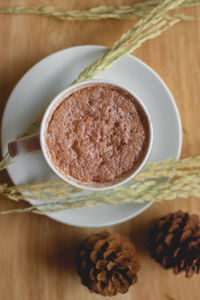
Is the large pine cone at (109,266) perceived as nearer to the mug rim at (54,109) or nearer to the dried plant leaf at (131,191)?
the dried plant leaf at (131,191)

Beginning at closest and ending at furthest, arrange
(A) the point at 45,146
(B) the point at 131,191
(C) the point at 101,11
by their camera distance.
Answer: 1. (A) the point at 45,146
2. (B) the point at 131,191
3. (C) the point at 101,11

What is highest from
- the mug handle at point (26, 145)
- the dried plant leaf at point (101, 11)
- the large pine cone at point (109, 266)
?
the dried plant leaf at point (101, 11)

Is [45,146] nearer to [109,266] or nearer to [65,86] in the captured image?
[65,86]

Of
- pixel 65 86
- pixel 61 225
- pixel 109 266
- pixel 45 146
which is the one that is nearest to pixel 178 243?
pixel 109 266

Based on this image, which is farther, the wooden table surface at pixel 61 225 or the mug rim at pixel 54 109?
the wooden table surface at pixel 61 225

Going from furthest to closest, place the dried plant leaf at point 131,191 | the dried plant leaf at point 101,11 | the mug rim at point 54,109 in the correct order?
the dried plant leaf at point 101,11 < the dried plant leaf at point 131,191 < the mug rim at point 54,109

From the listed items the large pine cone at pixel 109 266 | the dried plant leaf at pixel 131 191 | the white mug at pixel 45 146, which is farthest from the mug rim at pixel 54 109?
the large pine cone at pixel 109 266
